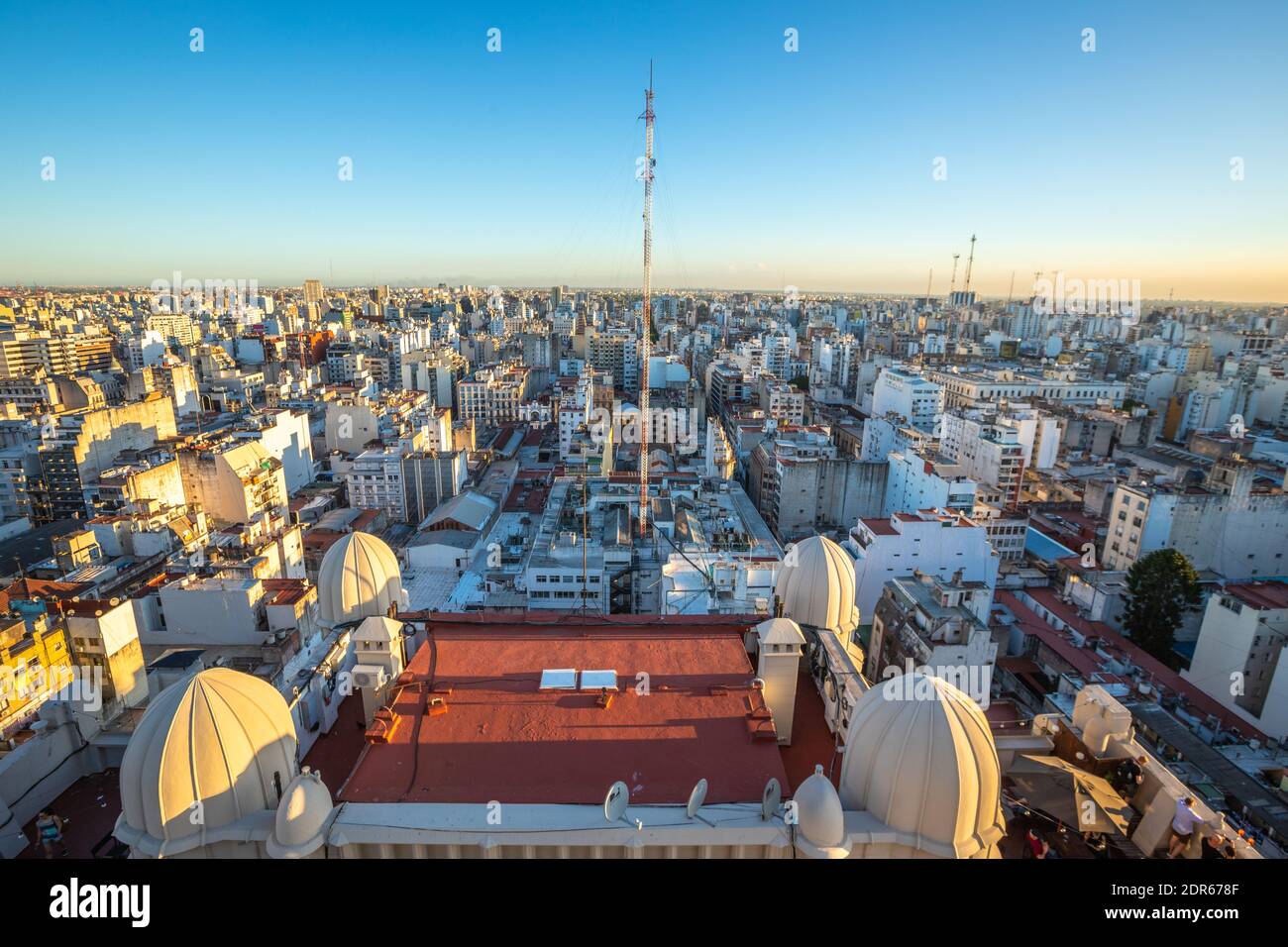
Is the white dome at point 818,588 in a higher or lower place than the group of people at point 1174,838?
higher

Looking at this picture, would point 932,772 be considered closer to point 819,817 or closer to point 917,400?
point 819,817

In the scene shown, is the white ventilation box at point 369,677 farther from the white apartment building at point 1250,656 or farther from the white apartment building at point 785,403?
the white apartment building at point 785,403

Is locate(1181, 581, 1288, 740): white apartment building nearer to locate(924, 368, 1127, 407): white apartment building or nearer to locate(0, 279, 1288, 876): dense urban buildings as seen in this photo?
locate(0, 279, 1288, 876): dense urban buildings

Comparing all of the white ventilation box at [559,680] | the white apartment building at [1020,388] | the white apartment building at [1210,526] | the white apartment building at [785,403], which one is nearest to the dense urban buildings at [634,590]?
the white ventilation box at [559,680]

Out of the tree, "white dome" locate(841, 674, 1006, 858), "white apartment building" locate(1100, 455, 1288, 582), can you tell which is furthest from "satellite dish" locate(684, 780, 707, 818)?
"white apartment building" locate(1100, 455, 1288, 582)

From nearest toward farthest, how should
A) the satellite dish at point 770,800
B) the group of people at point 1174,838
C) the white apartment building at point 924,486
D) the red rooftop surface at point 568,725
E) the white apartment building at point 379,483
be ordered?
the satellite dish at point 770,800
the group of people at point 1174,838
the red rooftop surface at point 568,725
the white apartment building at point 924,486
the white apartment building at point 379,483

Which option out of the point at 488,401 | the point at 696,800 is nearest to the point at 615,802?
the point at 696,800
